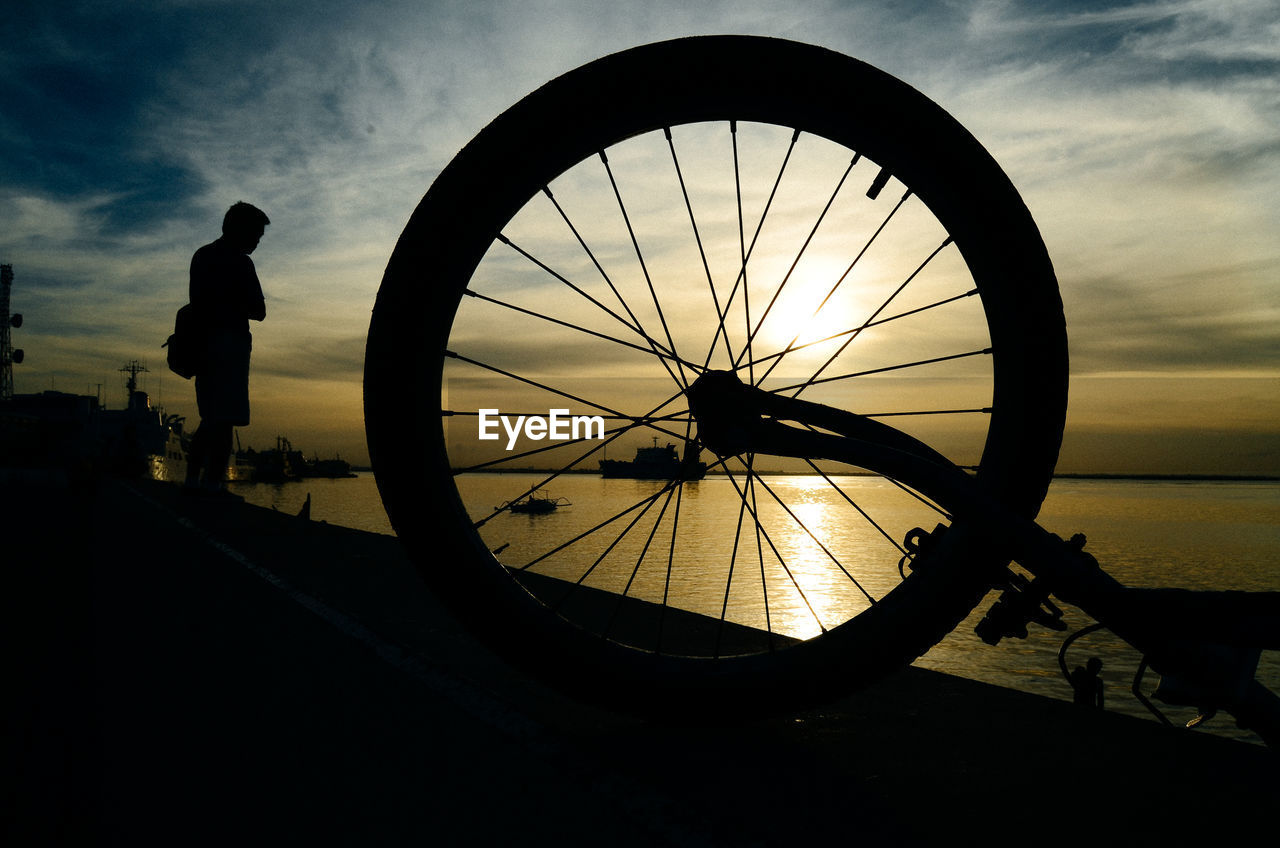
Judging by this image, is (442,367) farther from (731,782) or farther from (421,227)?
(731,782)

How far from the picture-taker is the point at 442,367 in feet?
4.52

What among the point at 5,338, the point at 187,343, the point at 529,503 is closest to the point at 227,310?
the point at 187,343

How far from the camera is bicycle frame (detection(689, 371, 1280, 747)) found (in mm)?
1266

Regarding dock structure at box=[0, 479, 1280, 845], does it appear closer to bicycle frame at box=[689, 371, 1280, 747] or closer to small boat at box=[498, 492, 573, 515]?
bicycle frame at box=[689, 371, 1280, 747]

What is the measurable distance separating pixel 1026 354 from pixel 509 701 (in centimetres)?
126

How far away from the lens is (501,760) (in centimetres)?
119

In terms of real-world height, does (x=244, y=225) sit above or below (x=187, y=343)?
above

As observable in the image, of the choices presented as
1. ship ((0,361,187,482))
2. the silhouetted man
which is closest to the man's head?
the silhouetted man

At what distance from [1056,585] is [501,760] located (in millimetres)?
1015

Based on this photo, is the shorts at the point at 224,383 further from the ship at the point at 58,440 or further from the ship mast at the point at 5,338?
the ship mast at the point at 5,338

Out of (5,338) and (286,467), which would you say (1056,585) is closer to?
(5,338)

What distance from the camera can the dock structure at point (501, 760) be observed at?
1013mm

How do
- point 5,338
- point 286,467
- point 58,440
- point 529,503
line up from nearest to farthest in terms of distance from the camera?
1. point 529,503
2. point 58,440
3. point 5,338
4. point 286,467

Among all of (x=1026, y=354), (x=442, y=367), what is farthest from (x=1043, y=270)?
(x=442, y=367)
